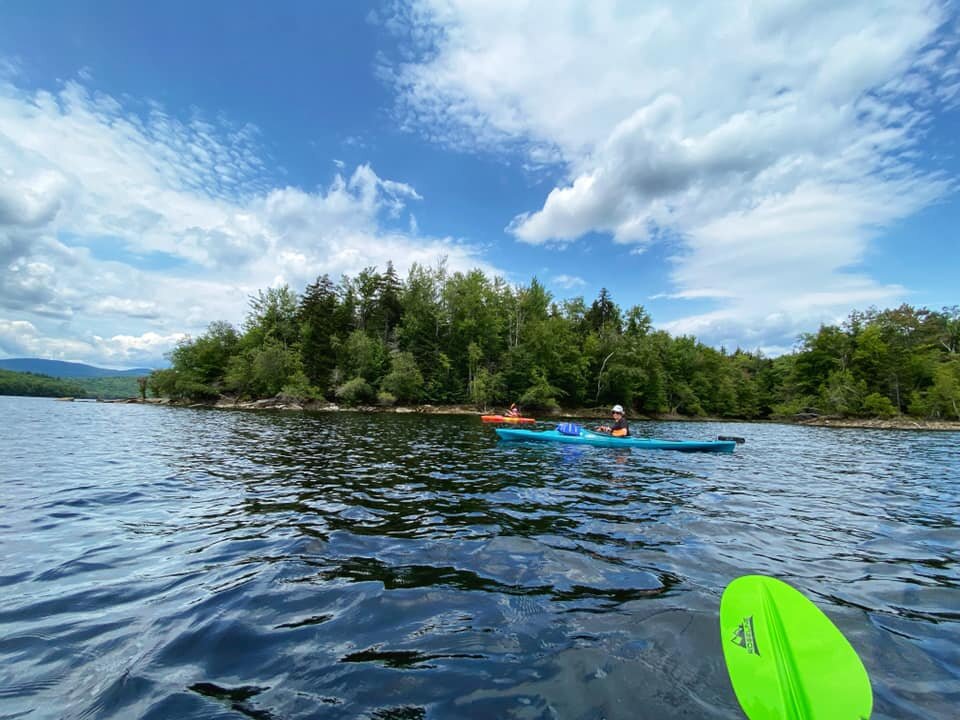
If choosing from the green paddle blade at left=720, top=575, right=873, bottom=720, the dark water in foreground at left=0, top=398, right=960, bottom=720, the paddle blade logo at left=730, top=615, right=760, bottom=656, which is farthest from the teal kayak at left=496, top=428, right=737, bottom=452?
the paddle blade logo at left=730, top=615, right=760, bottom=656

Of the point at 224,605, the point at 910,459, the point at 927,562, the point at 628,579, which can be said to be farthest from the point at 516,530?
the point at 910,459

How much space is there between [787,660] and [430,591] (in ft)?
10.2

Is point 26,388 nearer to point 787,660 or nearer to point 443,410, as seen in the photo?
point 443,410

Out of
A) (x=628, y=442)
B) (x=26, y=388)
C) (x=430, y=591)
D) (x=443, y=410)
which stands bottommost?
(x=430, y=591)

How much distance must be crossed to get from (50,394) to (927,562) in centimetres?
13664

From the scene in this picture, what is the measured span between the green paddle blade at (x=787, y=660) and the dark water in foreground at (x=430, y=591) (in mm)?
371

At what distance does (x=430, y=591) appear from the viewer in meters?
4.39

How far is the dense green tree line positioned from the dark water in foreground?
4015 centimetres

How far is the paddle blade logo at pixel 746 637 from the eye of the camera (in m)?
2.79

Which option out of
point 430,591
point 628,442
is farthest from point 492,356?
point 430,591

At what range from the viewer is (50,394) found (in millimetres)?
93938

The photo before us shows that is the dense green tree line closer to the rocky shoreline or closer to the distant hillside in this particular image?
the rocky shoreline

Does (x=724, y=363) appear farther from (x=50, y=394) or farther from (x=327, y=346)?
(x=50, y=394)

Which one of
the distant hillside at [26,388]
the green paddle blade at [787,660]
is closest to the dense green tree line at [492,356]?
the green paddle blade at [787,660]
